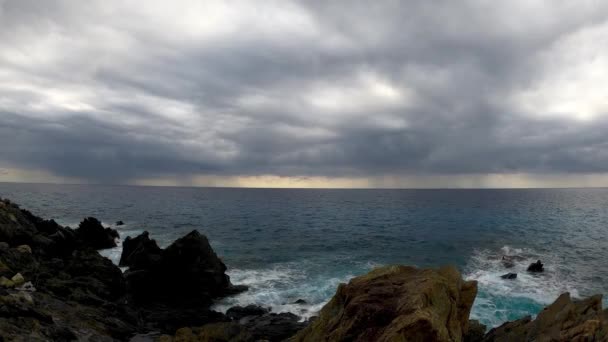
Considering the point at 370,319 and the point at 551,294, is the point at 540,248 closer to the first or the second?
the point at 551,294

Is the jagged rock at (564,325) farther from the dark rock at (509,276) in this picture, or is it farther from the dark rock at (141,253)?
the dark rock at (141,253)

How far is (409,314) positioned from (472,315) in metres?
22.9

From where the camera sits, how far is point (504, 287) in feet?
136

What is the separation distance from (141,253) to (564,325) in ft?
136

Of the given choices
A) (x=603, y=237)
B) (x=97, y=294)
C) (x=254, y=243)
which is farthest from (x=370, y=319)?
(x=603, y=237)

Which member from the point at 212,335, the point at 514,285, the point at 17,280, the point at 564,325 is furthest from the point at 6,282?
the point at 514,285

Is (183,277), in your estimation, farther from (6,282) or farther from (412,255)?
(412,255)

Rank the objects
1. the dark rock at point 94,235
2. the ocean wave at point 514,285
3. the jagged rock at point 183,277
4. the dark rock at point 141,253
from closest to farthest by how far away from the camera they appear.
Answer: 1. the ocean wave at point 514,285
2. the jagged rock at point 183,277
3. the dark rock at point 141,253
4. the dark rock at point 94,235

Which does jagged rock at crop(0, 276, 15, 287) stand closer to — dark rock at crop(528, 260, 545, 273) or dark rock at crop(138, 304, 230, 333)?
dark rock at crop(138, 304, 230, 333)

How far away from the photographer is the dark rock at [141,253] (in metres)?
40.7

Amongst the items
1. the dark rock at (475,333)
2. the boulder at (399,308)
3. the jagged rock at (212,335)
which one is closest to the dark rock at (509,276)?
the dark rock at (475,333)

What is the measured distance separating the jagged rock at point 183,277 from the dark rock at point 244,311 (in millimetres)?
4593

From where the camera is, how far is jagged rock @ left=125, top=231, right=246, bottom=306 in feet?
123

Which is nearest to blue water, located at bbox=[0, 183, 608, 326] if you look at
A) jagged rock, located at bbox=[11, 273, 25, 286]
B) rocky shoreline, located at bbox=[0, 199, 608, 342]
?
rocky shoreline, located at bbox=[0, 199, 608, 342]
